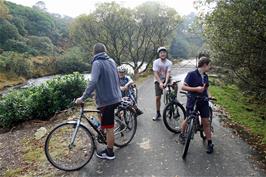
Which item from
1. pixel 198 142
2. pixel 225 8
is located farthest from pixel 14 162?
pixel 225 8

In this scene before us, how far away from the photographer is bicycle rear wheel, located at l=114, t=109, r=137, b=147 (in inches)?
267

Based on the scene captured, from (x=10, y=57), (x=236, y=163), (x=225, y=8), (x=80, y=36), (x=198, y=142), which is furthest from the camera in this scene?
(x=10, y=57)

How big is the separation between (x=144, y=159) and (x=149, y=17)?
71.4ft

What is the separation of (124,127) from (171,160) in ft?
4.14

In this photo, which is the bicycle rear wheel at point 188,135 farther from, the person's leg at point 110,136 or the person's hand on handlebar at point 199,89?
the person's leg at point 110,136

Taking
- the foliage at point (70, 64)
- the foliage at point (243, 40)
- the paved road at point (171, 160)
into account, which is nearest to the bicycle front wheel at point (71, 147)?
the paved road at point (171, 160)

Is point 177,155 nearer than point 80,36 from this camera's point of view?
Yes

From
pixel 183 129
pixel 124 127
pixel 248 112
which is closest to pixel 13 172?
pixel 124 127

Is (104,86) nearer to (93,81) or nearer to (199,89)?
(93,81)

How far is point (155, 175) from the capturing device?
5727 millimetres

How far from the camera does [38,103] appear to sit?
12.2 metres

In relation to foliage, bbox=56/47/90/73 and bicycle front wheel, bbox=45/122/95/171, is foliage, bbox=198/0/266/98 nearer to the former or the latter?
bicycle front wheel, bbox=45/122/95/171

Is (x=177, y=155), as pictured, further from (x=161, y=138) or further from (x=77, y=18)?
(x=77, y=18)

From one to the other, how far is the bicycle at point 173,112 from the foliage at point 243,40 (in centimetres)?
186
